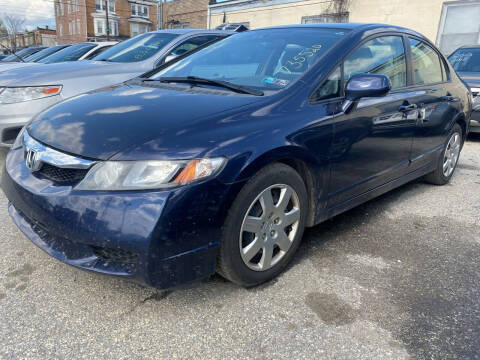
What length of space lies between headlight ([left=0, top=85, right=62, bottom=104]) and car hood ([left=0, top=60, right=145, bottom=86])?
0.05 m

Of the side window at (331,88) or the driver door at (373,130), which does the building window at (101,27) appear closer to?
the driver door at (373,130)

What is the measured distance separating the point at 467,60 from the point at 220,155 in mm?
7613

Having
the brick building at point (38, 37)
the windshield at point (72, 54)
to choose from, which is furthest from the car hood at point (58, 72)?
the brick building at point (38, 37)

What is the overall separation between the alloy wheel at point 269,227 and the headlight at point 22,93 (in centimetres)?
299

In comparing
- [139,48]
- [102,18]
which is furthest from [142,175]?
[102,18]

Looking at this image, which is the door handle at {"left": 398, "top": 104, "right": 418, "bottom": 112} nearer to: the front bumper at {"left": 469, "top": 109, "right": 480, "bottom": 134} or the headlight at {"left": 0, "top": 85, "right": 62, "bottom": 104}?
the headlight at {"left": 0, "top": 85, "right": 62, "bottom": 104}

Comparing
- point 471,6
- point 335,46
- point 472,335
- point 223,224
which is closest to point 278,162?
point 223,224

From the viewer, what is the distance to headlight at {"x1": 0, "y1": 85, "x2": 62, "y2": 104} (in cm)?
392

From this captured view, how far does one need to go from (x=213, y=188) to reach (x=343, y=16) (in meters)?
16.3

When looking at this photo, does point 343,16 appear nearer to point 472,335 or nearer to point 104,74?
point 104,74

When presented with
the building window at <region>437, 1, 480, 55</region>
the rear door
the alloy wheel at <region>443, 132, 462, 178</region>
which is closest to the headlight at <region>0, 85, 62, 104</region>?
the rear door

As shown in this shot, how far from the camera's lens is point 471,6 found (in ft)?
41.9

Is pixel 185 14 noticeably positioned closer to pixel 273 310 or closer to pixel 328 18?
pixel 328 18

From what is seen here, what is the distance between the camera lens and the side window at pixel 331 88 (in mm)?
2457
